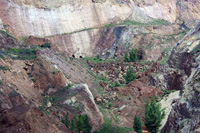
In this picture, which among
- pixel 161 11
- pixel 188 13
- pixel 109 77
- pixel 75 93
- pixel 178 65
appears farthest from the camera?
pixel 188 13

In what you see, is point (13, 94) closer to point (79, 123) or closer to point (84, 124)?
point (79, 123)

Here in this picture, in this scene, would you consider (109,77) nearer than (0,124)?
No

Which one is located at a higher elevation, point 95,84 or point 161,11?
point 161,11

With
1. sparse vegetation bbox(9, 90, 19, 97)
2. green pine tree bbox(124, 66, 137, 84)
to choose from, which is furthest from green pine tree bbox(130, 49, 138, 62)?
sparse vegetation bbox(9, 90, 19, 97)

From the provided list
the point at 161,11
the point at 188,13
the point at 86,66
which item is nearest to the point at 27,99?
the point at 86,66

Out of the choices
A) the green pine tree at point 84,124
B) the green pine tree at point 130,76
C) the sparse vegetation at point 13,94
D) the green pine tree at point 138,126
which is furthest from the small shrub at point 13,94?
the green pine tree at point 130,76

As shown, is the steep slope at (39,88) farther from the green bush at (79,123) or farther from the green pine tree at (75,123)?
the green pine tree at (75,123)

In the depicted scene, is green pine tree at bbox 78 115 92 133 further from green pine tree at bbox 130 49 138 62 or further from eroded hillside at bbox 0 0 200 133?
green pine tree at bbox 130 49 138 62

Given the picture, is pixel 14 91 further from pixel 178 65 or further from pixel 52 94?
pixel 178 65
